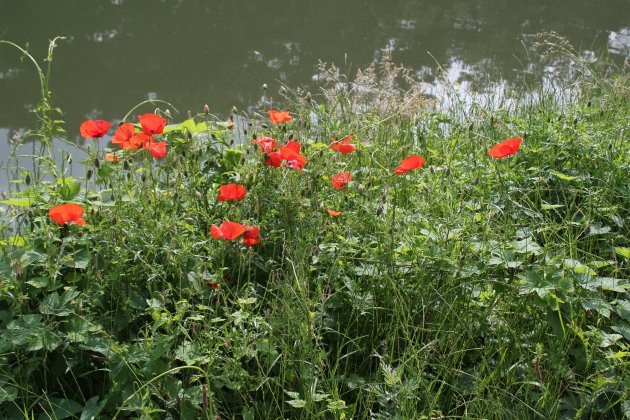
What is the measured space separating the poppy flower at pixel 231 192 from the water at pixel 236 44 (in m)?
2.60

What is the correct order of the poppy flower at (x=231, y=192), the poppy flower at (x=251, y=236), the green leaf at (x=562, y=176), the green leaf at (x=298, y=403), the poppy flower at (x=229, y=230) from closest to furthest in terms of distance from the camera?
the green leaf at (x=298, y=403) → the poppy flower at (x=229, y=230) → the poppy flower at (x=251, y=236) → the poppy flower at (x=231, y=192) → the green leaf at (x=562, y=176)

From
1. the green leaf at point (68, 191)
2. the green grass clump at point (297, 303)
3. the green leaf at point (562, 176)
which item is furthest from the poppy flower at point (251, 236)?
the green leaf at point (562, 176)

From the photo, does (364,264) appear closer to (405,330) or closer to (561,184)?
(405,330)

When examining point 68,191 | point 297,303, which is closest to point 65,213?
point 68,191

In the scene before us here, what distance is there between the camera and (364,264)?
204 cm

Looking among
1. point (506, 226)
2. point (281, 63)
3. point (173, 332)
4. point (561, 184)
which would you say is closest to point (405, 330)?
point (506, 226)

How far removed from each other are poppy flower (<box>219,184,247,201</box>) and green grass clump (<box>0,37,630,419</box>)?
6cm

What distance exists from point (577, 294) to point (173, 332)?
1.04m

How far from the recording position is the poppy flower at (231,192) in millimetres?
1997

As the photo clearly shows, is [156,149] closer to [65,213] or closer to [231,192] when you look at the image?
[231,192]

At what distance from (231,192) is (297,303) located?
1.21ft

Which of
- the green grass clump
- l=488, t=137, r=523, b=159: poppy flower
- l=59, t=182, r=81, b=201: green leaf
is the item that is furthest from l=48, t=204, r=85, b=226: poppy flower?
l=488, t=137, r=523, b=159: poppy flower

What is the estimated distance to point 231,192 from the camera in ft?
6.57

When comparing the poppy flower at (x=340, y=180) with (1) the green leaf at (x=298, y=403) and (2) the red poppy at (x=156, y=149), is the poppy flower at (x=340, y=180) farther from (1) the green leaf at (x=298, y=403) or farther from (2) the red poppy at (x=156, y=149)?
(1) the green leaf at (x=298, y=403)
